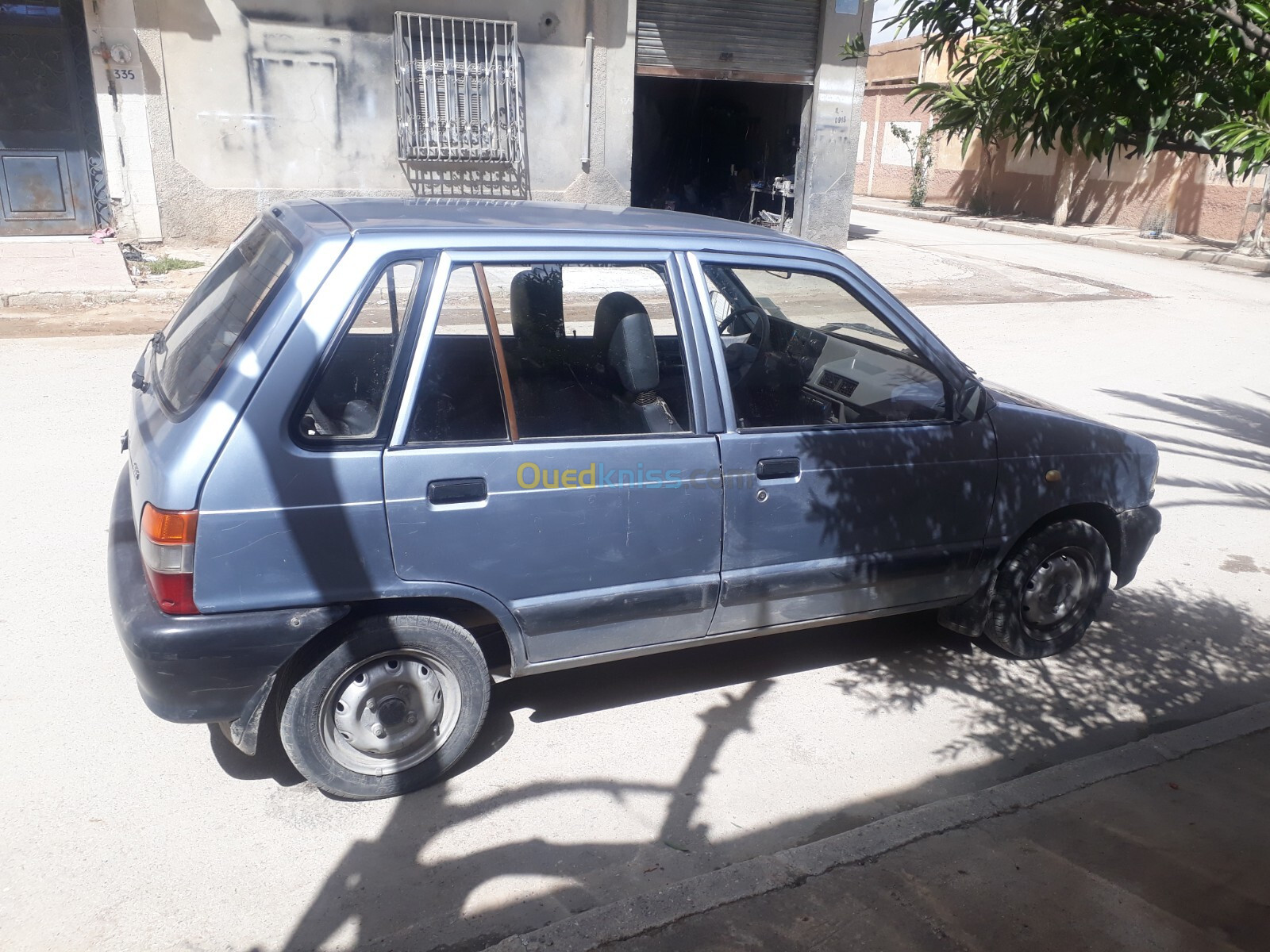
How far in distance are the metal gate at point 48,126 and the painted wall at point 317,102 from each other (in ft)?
3.02

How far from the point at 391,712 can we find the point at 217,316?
56.0 inches

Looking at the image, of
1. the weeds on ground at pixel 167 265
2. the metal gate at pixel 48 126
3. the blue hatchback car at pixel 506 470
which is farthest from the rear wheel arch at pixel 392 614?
the metal gate at pixel 48 126

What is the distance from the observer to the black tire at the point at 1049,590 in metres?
4.34

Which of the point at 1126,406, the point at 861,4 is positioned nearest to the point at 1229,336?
the point at 1126,406

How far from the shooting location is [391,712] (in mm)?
3324

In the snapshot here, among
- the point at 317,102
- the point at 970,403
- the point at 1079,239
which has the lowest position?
the point at 1079,239

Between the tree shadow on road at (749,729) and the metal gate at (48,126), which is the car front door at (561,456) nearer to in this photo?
the tree shadow on road at (749,729)

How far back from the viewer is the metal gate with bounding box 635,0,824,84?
595 inches

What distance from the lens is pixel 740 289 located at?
14.0 ft

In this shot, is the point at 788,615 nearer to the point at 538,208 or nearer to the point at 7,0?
the point at 538,208

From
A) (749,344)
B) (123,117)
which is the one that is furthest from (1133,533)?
(123,117)

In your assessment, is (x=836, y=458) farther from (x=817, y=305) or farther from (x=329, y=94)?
(x=329, y=94)

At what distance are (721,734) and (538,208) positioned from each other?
2118 millimetres

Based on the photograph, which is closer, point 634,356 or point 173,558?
point 173,558
